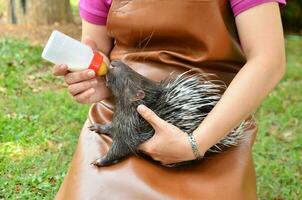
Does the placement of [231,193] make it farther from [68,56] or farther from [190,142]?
[68,56]

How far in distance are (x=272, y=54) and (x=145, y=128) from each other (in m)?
0.39

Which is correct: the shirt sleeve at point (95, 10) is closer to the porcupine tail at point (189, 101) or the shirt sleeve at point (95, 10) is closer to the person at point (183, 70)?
the person at point (183, 70)

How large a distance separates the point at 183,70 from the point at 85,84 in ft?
0.94

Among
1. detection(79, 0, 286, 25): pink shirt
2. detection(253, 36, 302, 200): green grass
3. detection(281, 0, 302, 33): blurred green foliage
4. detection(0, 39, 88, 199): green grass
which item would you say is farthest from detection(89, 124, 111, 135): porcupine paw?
detection(281, 0, 302, 33): blurred green foliage

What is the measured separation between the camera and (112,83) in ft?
5.18

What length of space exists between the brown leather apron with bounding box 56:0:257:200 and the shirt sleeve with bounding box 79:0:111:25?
0.11m

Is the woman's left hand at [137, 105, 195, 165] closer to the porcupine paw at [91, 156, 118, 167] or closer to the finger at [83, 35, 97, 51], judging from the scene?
the porcupine paw at [91, 156, 118, 167]

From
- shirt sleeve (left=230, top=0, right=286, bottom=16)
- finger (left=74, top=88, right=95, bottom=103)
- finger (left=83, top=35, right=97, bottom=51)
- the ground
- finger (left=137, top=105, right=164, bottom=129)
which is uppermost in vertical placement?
shirt sleeve (left=230, top=0, right=286, bottom=16)

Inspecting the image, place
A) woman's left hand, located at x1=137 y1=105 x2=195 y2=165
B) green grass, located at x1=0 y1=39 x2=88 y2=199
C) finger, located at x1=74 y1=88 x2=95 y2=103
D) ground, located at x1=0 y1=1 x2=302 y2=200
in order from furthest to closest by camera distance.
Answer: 1. ground, located at x1=0 y1=1 x2=302 y2=200
2. green grass, located at x1=0 y1=39 x2=88 y2=199
3. finger, located at x1=74 y1=88 x2=95 y2=103
4. woman's left hand, located at x1=137 y1=105 x2=195 y2=165

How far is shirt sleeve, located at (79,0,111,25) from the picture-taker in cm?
179

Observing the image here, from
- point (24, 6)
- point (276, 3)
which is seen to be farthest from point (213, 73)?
point (24, 6)

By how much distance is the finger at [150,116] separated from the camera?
1.49m

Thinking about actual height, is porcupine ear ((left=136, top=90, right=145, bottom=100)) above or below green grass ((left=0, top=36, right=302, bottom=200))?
above

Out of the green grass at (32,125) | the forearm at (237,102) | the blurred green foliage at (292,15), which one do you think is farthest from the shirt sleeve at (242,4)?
the blurred green foliage at (292,15)
